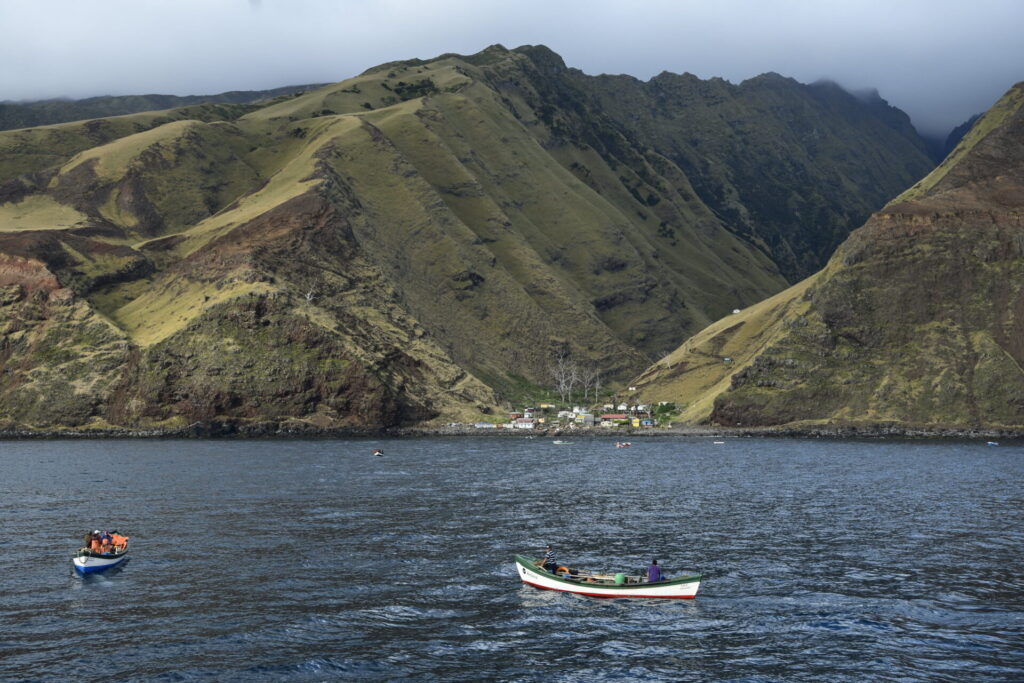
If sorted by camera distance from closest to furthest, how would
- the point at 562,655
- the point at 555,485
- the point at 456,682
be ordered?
1. the point at 456,682
2. the point at 562,655
3. the point at 555,485

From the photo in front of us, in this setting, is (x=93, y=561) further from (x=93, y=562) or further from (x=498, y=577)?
(x=498, y=577)

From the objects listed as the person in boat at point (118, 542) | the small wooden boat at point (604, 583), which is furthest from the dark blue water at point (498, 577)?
the person in boat at point (118, 542)

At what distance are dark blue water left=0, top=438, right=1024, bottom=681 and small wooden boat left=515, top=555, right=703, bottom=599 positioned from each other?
747mm

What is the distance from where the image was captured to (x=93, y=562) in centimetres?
6644

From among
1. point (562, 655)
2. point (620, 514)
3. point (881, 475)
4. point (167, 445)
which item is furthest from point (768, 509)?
point (167, 445)

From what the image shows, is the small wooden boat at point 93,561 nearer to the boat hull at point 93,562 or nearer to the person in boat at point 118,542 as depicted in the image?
the boat hull at point 93,562

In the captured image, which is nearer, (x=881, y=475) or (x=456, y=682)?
(x=456, y=682)

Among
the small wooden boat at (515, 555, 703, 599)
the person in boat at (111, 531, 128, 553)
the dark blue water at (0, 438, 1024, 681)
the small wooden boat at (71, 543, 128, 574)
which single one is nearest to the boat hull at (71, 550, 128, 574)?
the small wooden boat at (71, 543, 128, 574)

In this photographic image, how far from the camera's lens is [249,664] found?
4750 centimetres

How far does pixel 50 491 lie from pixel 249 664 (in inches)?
3013

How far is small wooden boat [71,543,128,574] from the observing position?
66.1m

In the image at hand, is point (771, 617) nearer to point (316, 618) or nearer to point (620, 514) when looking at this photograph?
point (316, 618)

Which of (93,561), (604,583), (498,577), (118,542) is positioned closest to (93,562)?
(93,561)

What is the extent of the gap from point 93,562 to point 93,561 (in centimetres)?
7
